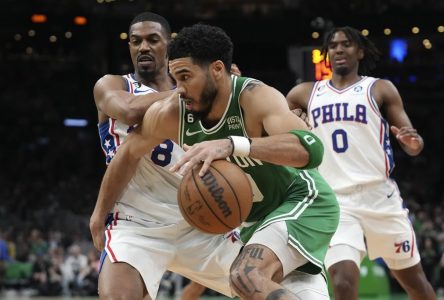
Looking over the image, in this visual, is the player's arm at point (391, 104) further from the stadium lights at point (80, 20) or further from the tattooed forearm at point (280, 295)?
the stadium lights at point (80, 20)

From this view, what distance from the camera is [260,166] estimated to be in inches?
182

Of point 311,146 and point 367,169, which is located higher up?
point 311,146

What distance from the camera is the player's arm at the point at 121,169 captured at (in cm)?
502

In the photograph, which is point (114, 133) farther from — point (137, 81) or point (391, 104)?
point (391, 104)

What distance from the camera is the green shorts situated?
4.55m

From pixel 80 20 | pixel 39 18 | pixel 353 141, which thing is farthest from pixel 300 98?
pixel 39 18

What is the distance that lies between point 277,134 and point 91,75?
19487 millimetres

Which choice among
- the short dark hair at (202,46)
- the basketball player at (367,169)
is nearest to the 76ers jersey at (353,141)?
A: the basketball player at (367,169)

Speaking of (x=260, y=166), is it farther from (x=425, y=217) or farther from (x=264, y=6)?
(x=264, y=6)

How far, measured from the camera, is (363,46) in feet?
24.2

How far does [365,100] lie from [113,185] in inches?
102

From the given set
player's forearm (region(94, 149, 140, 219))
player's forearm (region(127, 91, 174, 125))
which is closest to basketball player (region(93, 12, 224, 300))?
player's forearm (region(127, 91, 174, 125))

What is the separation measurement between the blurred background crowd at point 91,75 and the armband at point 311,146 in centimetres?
1249

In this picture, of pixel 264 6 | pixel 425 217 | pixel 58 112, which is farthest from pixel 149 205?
pixel 58 112
